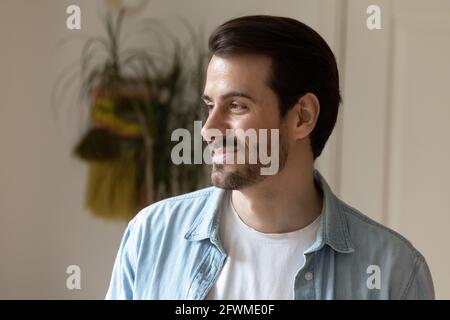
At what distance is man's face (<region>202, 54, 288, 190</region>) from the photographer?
1060 mm

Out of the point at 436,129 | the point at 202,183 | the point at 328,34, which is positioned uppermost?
the point at 328,34

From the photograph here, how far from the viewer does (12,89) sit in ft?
5.97

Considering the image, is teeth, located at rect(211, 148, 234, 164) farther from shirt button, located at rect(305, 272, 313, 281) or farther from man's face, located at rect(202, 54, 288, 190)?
shirt button, located at rect(305, 272, 313, 281)

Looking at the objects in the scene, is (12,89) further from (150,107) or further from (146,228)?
(146,228)

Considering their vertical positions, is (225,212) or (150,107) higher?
(150,107)

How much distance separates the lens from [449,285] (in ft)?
5.79

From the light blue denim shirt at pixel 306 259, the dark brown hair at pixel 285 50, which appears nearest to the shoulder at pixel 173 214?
the light blue denim shirt at pixel 306 259

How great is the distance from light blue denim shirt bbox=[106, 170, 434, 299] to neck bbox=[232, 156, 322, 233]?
0.03 meters

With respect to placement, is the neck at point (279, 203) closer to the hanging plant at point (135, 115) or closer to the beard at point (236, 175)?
the beard at point (236, 175)

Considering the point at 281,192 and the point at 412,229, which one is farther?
the point at 412,229

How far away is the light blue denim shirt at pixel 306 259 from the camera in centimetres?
102

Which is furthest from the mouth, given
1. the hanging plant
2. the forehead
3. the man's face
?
the hanging plant

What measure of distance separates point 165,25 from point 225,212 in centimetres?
89

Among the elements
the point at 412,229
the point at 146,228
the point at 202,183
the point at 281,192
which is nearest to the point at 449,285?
the point at 412,229
